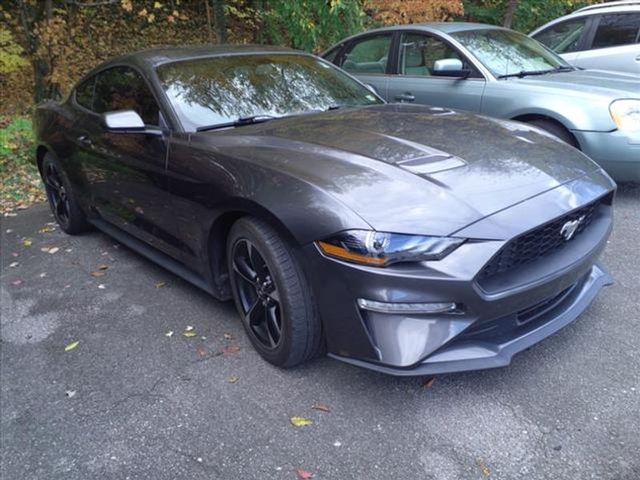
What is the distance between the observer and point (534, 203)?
90.7 inches

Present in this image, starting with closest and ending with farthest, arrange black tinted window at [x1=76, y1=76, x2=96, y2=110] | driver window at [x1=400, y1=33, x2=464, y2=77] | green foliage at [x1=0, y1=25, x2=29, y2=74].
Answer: black tinted window at [x1=76, y1=76, x2=96, y2=110], driver window at [x1=400, y1=33, x2=464, y2=77], green foliage at [x1=0, y1=25, x2=29, y2=74]

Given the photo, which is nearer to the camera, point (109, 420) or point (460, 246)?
point (460, 246)

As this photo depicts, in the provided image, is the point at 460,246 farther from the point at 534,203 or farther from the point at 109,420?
the point at 109,420

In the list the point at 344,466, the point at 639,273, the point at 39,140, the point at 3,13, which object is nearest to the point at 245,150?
the point at 344,466

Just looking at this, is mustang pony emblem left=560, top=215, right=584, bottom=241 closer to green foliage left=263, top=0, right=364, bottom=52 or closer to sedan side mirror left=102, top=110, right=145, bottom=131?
sedan side mirror left=102, top=110, right=145, bottom=131

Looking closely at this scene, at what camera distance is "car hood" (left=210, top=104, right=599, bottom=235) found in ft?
7.19

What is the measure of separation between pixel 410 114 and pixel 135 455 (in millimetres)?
2376

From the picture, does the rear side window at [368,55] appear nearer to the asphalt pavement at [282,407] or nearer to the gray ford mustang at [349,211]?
the gray ford mustang at [349,211]

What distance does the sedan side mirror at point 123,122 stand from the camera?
3.10 meters

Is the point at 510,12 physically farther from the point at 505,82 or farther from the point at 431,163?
the point at 431,163

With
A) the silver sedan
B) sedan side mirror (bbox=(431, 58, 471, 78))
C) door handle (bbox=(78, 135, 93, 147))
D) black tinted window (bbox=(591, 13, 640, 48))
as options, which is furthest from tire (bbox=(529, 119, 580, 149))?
door handle (bbox=(78, 135, 93, 147))

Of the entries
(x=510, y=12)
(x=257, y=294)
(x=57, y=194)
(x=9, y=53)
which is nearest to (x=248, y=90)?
(x=257, y=294)

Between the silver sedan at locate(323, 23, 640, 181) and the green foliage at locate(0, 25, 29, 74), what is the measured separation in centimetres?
520

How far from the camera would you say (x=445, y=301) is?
209 centimetres
